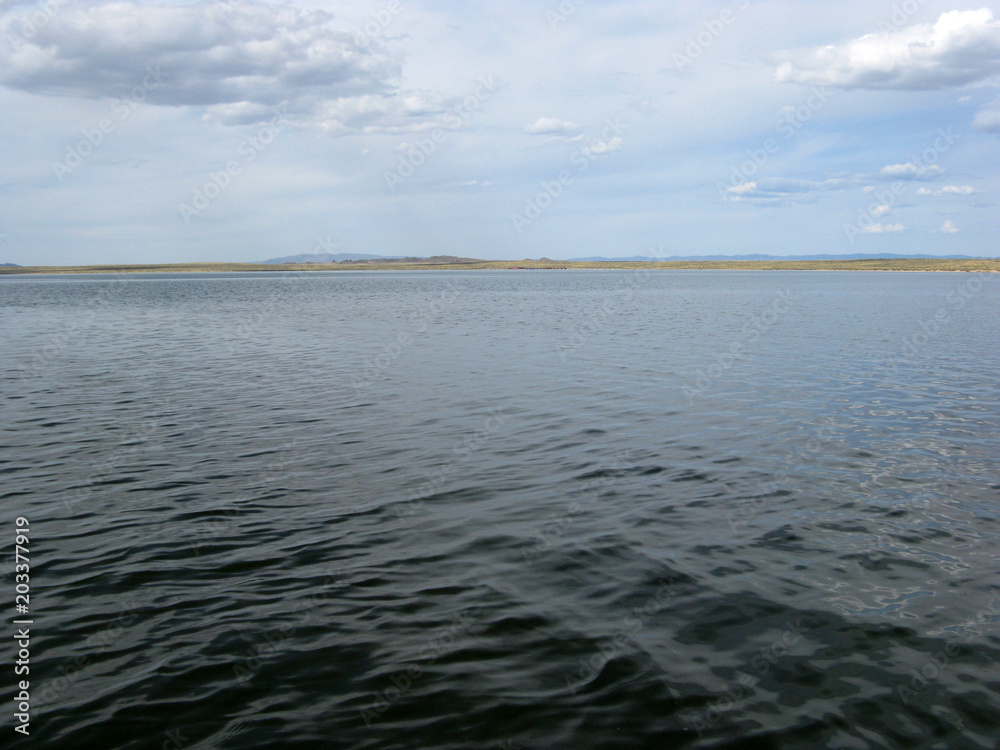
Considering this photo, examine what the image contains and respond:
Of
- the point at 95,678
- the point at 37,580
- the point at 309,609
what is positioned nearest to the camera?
the point at 95,678

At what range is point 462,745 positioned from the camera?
671 cm

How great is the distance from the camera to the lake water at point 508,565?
23.7ft

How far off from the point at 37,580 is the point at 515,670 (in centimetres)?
761

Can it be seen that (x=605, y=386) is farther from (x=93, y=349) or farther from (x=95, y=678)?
(x=93, y=349)

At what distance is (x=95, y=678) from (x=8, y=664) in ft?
4.00

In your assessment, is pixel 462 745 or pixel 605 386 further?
pixel 605 386

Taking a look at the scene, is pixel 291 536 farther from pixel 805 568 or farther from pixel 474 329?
pixel 474 329

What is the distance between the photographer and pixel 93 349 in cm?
3800

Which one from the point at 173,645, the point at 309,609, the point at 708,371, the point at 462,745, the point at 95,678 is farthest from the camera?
the point at 708,371

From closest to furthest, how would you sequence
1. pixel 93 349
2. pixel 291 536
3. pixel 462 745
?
pixel 462 745 → pixel 291 536 → pixel 93 349

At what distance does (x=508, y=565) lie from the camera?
423 inches

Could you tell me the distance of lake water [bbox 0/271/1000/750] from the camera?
7.22 m

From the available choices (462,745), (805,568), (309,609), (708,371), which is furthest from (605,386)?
(462,745)

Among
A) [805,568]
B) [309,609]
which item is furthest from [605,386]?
[309,609]
